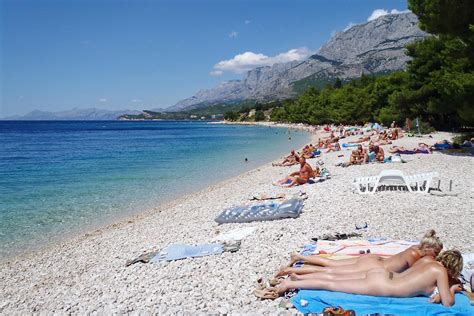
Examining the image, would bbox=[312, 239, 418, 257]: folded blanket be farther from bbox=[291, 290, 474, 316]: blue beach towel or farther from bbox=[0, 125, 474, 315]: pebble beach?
bbox=[291, 290, 474, 316]: blue beach towel

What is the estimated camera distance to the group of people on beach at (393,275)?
4793 mm

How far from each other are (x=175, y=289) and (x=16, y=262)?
5741 millimetres

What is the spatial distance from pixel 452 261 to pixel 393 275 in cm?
71

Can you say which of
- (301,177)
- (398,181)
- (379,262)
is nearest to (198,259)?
(379,262)

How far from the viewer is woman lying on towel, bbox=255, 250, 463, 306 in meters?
4.73

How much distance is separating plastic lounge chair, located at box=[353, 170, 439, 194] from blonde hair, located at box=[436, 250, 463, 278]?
6.91 meters

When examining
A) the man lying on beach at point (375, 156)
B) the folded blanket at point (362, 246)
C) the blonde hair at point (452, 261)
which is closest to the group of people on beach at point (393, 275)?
the blonde hair at point (452, 261)

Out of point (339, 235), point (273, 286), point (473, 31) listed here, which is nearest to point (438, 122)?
point (473, 31)

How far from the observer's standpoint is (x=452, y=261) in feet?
15.8

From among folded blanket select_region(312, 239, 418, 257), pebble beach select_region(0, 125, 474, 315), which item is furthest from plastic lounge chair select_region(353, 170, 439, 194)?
folded blanket select_region(312, 239, 418, 257)

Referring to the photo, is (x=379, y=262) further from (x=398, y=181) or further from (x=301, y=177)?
(x=301, y=177)

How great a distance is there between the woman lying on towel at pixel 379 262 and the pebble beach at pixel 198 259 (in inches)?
30.3

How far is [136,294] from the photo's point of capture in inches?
245

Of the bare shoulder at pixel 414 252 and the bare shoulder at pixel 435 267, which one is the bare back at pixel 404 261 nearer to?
the bare shoulder at pixel 414 252
